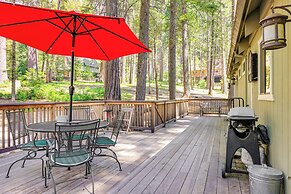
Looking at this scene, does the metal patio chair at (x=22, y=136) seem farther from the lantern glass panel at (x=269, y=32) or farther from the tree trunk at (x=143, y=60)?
the tree trunk at (x=143, y=60)

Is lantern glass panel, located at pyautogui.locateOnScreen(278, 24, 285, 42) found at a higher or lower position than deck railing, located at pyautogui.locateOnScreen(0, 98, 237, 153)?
higher

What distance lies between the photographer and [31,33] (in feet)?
12.8

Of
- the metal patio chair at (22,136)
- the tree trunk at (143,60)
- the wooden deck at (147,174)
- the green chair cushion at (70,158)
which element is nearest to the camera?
the green chair cushion at (70,158)

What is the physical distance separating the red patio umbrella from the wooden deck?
3.45 ft

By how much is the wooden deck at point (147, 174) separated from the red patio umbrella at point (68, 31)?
3.45 feet

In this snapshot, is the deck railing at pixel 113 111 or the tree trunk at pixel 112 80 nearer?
the deck railing at pixel 113 111

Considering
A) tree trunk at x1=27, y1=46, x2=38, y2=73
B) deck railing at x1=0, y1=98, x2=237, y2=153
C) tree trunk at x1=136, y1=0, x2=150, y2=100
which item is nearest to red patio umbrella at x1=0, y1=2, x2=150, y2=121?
deck railing at x1=0, y1=98, x2=237, y2=153

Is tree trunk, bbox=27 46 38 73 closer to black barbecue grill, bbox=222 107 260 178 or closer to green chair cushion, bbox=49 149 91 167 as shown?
green chair cushion, bbox=49 149 91 167

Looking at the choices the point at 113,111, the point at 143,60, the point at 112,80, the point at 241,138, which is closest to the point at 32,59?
the point at 112,80

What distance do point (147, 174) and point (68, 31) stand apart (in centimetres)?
262

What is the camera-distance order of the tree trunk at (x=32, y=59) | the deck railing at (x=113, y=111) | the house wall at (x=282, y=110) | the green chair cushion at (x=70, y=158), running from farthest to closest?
1. the tree trunk at (x=32, y=59)
2. the deck railing at (x=113, y=111)
3. the green chair cushion at (x=70, y=158)
4. the house wall at (x=282, y=110)

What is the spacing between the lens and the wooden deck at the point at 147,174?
9.93ft

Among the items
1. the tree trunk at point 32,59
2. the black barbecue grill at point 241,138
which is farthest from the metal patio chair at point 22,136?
the tree trunk at point 32,59

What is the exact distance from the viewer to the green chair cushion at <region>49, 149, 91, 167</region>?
108 inches
